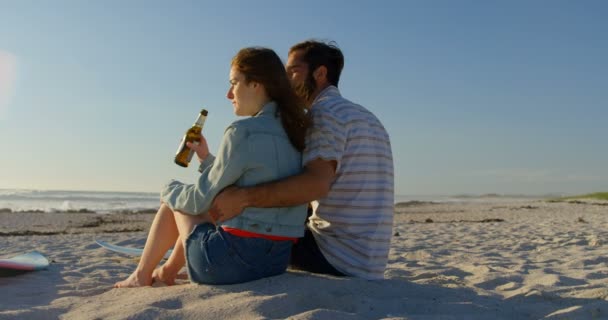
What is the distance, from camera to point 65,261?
5.31m

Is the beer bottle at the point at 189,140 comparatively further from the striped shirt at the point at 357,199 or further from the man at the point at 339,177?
the striped shirt at the point at 357,199

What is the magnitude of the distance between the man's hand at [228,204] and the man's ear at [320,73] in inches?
38.4

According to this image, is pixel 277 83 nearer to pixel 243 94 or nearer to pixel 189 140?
pixel 243 94

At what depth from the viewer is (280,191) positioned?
9.45ft

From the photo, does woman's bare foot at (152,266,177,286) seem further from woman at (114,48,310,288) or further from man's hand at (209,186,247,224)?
man's hand at (209,186,247,224)

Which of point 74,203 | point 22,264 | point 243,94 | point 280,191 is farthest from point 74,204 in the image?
point 280,191

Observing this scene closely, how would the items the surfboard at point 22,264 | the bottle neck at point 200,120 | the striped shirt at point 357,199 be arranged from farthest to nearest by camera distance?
1. the surfboard at point 22,264
2. the bottle neck at point 200,120
3. the striped shirt at point 357,199

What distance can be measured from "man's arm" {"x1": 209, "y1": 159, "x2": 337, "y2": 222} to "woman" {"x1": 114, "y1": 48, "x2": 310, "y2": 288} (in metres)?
0.05

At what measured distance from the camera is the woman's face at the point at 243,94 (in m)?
3.08

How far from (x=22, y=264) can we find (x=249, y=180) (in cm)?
231

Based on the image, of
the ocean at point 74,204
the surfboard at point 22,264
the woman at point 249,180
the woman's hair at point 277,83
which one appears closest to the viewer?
the woman at point 249,180

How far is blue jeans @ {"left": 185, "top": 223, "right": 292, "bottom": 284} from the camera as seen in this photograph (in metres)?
2.96

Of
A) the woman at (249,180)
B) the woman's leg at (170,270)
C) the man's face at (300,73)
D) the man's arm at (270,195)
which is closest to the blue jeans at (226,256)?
the woman at (249,180)

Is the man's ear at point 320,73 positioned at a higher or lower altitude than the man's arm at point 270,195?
higher
